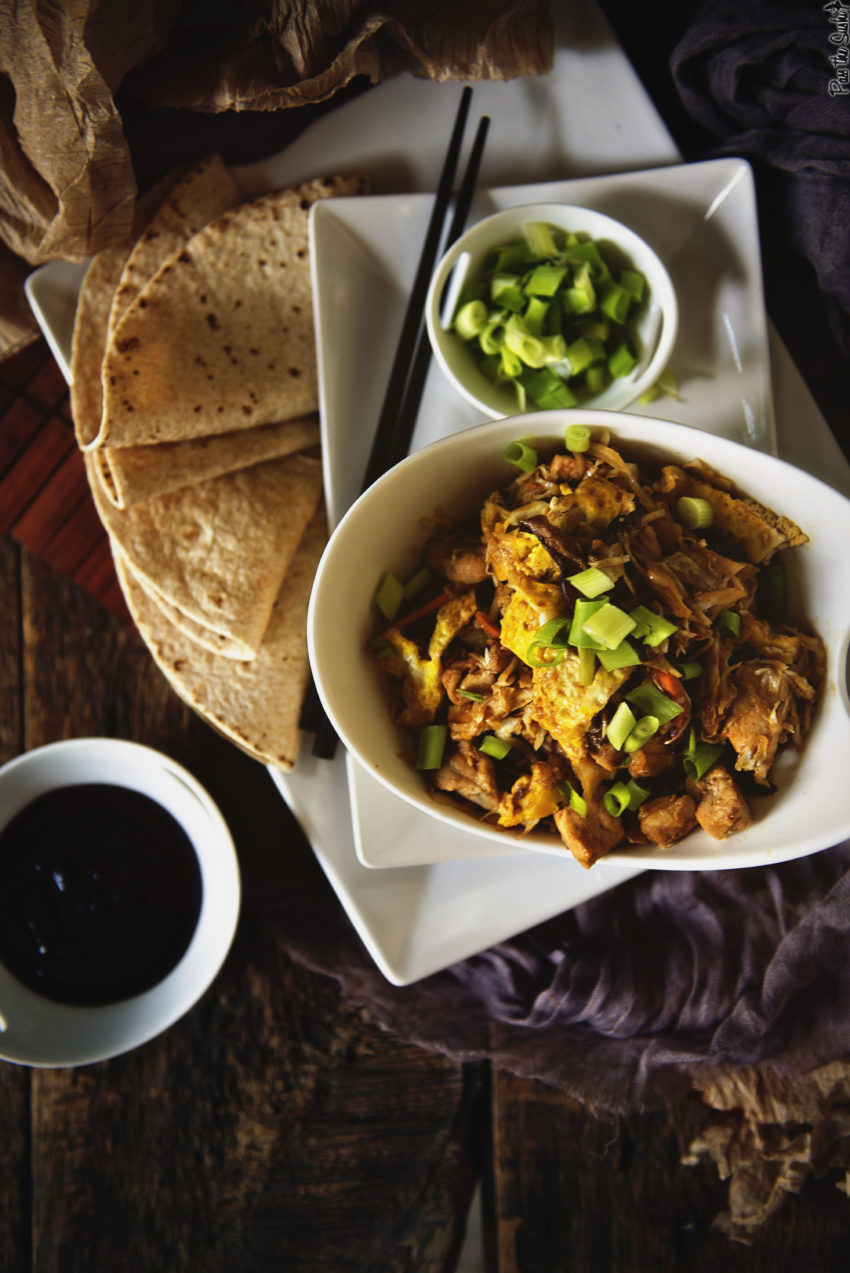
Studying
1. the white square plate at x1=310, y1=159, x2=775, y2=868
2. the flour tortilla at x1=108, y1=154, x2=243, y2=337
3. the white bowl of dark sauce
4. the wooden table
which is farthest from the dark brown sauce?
the flour tortilla at x1=108, y1=154, x2=243, y2=337

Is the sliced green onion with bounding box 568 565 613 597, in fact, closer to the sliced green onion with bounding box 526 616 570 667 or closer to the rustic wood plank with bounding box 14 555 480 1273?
the sliced green onion with bounding box 526 616 570 667

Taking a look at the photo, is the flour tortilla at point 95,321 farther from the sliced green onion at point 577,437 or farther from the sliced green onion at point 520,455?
the sliced green onion at point 577,437

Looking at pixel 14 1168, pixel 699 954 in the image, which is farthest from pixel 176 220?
pixel 14 1168

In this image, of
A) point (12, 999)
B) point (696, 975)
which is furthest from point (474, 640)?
point (12, 999)

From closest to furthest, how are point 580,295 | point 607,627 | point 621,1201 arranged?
point 607,627 → point 580,295 → point 621,1201

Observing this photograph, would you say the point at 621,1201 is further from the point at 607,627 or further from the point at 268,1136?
the point at 607,627

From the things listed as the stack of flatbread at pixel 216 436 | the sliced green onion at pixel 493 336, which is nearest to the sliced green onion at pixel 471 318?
the sliced green onion at pixel 493 336
